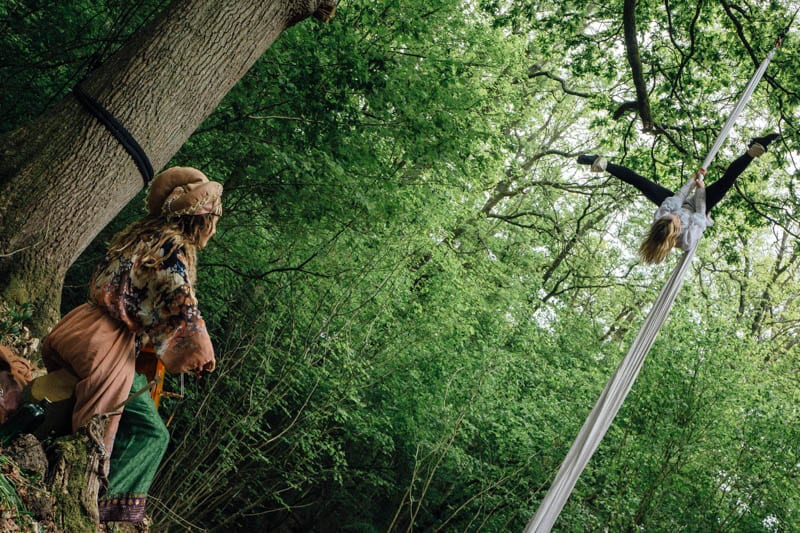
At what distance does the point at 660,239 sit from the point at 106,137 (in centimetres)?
321

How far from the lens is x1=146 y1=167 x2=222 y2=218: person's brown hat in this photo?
8.91 feet

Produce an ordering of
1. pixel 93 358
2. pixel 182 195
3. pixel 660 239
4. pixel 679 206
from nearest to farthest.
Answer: pixel 93 358 → pixel 182 195 → pixel 660 239 → pixel 679 206

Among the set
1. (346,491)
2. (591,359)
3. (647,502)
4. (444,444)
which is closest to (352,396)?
(444,444)

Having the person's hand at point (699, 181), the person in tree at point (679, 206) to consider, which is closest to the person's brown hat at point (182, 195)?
the person in tree at point (679, 206)

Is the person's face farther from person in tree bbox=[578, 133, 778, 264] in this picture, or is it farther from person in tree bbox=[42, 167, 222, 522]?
person in tree bbox=[42, 167, 222, 522]

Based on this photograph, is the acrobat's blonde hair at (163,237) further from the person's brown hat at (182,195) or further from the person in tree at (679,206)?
the person in tree at (679,206)

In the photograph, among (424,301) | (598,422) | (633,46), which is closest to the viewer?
(598,422)

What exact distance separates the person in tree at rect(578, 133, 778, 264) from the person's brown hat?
2720 millimetres

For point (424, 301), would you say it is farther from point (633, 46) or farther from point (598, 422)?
point (598, 422)

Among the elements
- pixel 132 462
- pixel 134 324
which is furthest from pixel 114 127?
pixel 132 462

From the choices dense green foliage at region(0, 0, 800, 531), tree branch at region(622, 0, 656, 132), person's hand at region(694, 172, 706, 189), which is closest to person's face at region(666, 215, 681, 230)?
person's hand at region(694, 172, 706, 189)

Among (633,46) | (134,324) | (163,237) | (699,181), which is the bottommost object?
(134,324)

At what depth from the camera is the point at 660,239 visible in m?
4.52

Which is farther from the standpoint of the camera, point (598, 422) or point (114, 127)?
point (598, 422)
